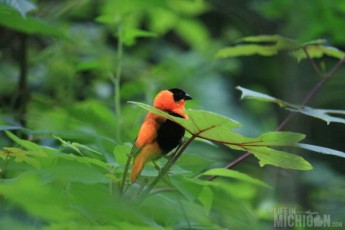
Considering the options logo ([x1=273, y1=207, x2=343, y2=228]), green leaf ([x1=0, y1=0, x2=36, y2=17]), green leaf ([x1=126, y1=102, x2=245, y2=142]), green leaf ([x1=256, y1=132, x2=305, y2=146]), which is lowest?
A: logo ([x1=273, y1=207, x2=343, y2=228])

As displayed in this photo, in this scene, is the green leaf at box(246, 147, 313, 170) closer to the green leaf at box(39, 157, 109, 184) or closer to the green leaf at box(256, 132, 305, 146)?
the green leaf at box(256, 132, 305, 146)

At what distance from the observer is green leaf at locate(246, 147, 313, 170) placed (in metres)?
1.35

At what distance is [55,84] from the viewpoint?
3.13 m

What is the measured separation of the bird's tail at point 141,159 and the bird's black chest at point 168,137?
1.1 inches

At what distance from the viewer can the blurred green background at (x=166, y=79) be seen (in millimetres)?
1991

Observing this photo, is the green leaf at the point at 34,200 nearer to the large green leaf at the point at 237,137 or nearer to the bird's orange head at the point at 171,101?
the large green leaf at the point at 237,137

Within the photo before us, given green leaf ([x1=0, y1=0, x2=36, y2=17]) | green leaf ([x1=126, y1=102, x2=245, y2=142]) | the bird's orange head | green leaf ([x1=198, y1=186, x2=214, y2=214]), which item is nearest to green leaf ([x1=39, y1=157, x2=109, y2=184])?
green leaf ([x1=126, y1=102, x2=245, y2=142])

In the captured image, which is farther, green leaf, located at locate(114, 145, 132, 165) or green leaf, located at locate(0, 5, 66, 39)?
green leaf, located at locate(0, 5, 66, 39)

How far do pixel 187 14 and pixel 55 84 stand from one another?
7.06 ft

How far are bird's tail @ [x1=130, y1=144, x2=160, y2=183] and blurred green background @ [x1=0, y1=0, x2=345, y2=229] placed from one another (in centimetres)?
14

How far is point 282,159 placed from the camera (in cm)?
136

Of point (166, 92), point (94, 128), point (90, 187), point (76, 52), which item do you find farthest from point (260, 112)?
point (90, 187)

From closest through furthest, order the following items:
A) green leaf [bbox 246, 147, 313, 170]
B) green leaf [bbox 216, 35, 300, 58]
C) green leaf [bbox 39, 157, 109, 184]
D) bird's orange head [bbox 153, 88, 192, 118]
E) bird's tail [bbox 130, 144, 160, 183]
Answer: green leaf [bbox 39, 157, 109, 184] → green leaf [bbox 246, 147, 313, 170] → bird's tail [bbox 130, 144, 160, 183] → bird's orange head [bbox 153, 88, 192, 118] → green leaf [bbox 216, 35, 300, 58]

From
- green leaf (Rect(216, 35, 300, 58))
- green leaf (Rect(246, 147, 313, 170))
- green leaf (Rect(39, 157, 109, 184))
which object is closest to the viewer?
green leaf (Rect(39, 157, 109, 184))
